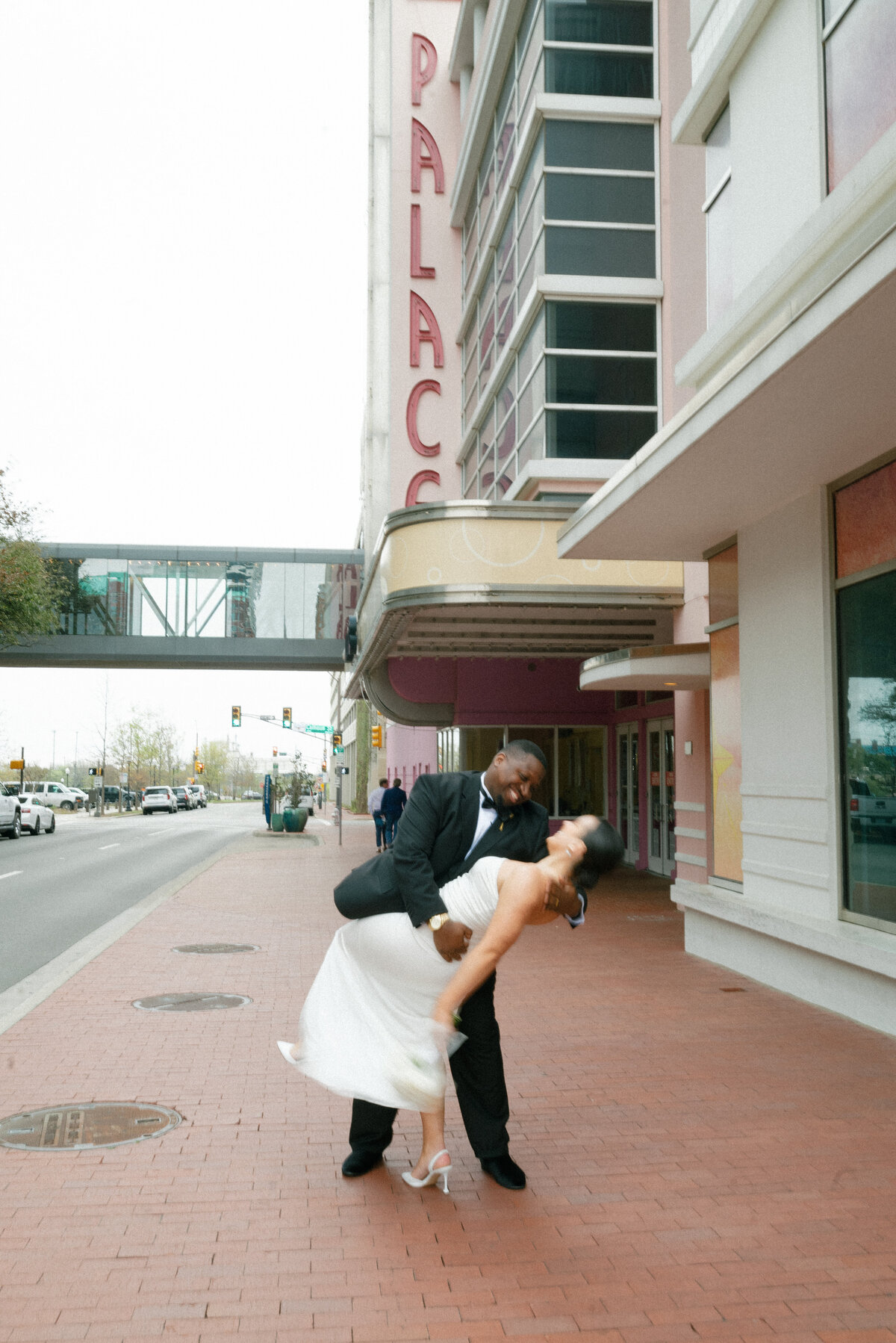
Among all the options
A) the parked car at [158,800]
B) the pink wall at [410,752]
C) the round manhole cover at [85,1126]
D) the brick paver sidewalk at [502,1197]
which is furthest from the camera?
the parked car at [158,800]

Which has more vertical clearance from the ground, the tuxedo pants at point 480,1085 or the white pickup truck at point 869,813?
the white pickup truck at point 869,813

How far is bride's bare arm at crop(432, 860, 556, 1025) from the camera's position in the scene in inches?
161

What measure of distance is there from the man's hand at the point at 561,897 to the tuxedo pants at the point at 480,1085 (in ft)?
1.85

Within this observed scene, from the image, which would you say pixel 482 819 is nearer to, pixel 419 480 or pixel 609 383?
pixel 609 383

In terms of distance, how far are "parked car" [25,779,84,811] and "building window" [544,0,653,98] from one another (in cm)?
6104

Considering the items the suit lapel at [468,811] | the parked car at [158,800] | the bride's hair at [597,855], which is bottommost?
the parked car at [158,800]

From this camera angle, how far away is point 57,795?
7656 cm

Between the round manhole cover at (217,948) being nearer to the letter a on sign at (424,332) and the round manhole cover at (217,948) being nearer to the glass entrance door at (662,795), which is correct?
the glass entrance door at (662,795)

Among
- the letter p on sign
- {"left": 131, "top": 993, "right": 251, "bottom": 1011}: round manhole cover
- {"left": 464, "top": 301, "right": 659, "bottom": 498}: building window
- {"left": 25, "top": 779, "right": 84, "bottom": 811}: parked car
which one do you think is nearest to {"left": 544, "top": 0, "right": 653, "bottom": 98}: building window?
{"left": 464, "top": 301, "right": 659, "bottom": 498}: building window

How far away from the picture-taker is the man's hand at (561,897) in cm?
416

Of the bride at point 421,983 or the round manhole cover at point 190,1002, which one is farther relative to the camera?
the round manhole cover at point 190,1002

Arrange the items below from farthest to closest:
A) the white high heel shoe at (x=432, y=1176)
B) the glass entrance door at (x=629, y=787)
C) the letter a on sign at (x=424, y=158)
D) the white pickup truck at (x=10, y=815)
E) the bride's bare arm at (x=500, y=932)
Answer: the white pickup truck at (x=10, y=815) → the letter a on sign at (x=424, y=158) → the glass entrance door at (x=629, y=787) → the white high heel shoe at (x=432, y=1176) → the bride's bare arm at (x=500, y=932)

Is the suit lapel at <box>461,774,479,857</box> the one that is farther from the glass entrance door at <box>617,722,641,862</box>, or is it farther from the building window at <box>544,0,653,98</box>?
the glass entrance door at <box>617,722,641,862</box>

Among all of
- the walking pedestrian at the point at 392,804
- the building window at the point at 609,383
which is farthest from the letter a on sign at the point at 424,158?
the walking pedestrian at the point at 392,804
